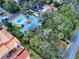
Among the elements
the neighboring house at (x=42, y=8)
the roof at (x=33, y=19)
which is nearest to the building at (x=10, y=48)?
the roof at (x=33, y=19)

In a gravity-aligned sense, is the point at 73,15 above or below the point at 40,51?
above

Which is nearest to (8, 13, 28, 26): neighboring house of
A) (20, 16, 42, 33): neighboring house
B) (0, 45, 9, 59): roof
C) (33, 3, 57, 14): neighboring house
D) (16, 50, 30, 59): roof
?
(20, 16, 42, 33): neighboring house

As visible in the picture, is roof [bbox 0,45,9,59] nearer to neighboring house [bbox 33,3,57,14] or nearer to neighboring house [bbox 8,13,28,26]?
neighboring house [bbox 8,13,28,26]

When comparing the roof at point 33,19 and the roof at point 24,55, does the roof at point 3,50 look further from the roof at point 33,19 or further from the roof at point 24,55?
the roof at point 33,19

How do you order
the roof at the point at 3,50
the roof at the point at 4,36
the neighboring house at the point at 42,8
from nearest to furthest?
the roof at the point at 3,50 < the roof at the point at 4,36 < the neighboring house at the point at 42,8

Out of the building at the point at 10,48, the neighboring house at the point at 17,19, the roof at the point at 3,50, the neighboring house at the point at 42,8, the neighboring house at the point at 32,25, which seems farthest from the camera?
the neighboring house at the point at 42,8

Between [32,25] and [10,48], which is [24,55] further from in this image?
[32,25]

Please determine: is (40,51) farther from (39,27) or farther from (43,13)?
(43,13)

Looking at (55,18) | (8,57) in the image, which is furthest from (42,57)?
(55,18)
